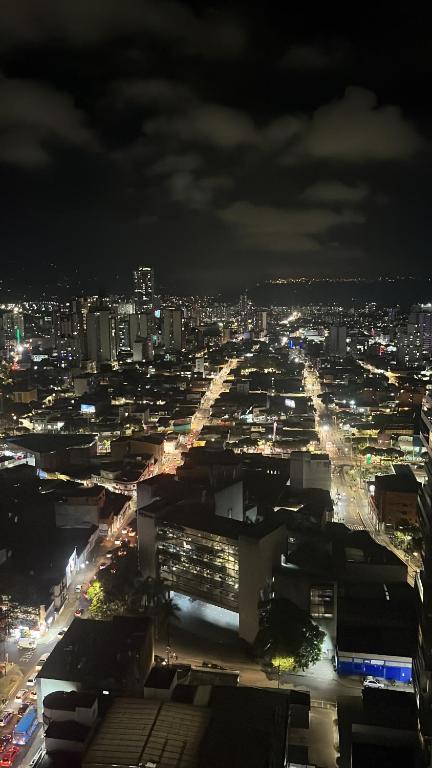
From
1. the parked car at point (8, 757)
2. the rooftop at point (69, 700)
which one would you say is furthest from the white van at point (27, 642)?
the rooftop at point (69, 700)

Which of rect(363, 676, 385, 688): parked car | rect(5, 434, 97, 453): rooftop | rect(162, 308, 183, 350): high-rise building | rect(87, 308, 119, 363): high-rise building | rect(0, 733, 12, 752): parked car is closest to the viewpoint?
rect(0, 733, 12, 752): parked car

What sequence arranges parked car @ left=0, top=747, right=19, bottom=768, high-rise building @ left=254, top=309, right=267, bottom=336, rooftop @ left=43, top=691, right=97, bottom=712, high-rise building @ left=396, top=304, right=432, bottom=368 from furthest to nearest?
high-rise building @ left=254, top=309, right=267, bottom=336, high-rise building @ left=396, top=304, right=432, bottom=368, parked car @ left=0, top=747, right=19, bottom=768, rooftop @ left=43, top=691, right=97, bottom=712

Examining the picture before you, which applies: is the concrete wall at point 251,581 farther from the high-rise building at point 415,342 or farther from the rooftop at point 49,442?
the high-rise building at point 415,342

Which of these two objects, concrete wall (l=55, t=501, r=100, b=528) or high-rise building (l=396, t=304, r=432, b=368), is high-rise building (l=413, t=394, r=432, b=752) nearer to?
concrete wall (l=55, t=501, r=100, b=528)

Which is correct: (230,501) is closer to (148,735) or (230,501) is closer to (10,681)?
(10,681)

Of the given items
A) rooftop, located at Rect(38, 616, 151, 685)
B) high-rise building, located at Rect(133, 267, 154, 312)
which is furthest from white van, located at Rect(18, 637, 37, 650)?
high-rise building, located at Rect(133, 267, 154, 312)

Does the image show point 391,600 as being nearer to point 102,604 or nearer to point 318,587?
point 318,587
